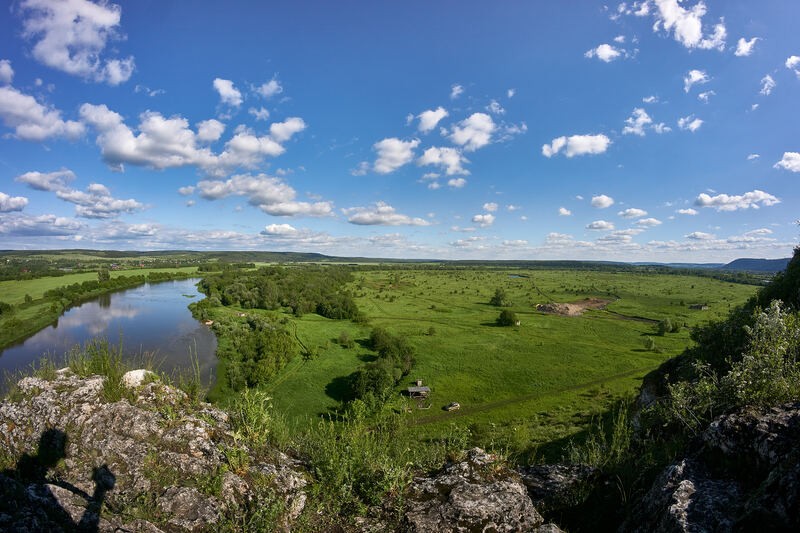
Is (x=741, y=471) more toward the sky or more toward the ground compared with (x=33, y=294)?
more toward the sky

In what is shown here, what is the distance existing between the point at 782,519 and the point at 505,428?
118 ft

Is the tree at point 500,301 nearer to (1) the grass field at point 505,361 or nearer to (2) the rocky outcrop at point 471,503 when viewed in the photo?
(1) the grass field at point 505,361

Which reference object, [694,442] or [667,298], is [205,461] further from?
[667,298]

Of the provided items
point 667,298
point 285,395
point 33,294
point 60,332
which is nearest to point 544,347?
point 285,395

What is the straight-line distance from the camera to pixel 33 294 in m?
96.4

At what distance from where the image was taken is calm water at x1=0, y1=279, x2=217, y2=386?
53.2 meters

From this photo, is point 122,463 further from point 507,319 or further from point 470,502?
point 507,319

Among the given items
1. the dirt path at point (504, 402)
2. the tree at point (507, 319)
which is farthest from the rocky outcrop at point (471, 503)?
the tree at point (507, 319)

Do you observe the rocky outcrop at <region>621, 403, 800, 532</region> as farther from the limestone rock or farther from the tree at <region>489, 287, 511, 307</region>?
the tree at <region>489, 287, 511, 307</region>

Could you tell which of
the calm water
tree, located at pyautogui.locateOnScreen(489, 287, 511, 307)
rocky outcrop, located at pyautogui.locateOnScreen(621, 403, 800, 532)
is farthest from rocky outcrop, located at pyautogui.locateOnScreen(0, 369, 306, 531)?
tree, located at pyautogui.locateOnScreen(489, 287, 511, 307)

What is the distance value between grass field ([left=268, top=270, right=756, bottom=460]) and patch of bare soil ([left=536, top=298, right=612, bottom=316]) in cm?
315

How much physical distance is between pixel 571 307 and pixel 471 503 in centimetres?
10069

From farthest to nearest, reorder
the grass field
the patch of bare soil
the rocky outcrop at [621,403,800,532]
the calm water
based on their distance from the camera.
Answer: the patch of bare soil < the calm water < the grass field < the rocky outcrop at [621,403,800,532]

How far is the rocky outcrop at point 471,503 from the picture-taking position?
18.4 feet
